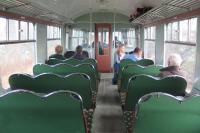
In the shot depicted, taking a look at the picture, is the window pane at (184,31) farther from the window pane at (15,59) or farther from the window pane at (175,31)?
the window pane at (15,59)

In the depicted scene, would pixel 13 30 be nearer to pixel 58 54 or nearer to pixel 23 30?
pixel 23 30

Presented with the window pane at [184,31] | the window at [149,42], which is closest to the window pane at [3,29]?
the window pane at [184,31]

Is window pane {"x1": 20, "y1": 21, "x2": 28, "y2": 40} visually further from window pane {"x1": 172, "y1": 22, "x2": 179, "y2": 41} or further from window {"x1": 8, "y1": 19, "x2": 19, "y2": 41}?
window pane {"x1": 172, "y1": 22, "x2": 179, "y2": 41}

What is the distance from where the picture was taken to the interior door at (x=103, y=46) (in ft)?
42.7

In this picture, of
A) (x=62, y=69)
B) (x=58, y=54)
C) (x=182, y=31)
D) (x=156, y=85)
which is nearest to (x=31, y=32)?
(x=58, y=54)

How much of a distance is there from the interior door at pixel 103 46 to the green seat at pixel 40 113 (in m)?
10.4

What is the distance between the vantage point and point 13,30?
5.86 meters

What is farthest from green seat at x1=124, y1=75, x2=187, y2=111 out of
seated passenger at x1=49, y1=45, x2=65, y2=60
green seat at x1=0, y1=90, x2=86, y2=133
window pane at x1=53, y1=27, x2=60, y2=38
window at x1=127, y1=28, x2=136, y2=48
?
window at x1=127, y1=28, x2=136, y2=48

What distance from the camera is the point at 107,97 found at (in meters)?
7.44

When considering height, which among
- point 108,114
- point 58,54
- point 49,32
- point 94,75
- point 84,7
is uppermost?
point 84,7

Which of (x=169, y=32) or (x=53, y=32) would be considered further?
(x=53, y=32)

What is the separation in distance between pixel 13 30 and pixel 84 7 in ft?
19.6

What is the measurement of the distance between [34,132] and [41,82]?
53.9 inches

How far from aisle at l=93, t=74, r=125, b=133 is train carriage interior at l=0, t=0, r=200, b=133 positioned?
1 cm
